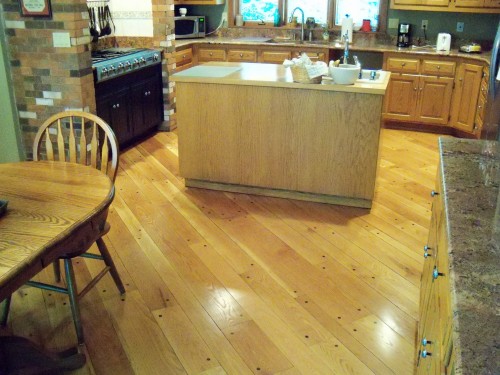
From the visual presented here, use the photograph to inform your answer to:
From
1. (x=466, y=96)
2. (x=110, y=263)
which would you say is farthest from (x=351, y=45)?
(x=110, y=263)

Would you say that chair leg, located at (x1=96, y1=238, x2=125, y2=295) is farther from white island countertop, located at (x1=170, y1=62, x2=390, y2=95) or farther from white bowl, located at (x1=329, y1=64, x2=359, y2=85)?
white bowl, located at (x1=329, y1=64, x2=359, y2=85)

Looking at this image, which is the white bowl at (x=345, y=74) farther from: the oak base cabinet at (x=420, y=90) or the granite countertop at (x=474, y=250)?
the oak base cabinet at (x=420, y=90)

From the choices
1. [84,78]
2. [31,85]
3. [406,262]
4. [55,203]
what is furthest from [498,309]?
[31,85]

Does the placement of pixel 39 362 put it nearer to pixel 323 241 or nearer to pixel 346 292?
pixel 346 292

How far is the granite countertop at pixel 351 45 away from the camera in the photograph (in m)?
5.26

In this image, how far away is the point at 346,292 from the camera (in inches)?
105

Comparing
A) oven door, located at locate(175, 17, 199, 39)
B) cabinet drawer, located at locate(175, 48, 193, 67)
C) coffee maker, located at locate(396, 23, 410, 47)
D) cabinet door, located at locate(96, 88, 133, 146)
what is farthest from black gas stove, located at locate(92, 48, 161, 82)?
coffee maker, located at locate(396, 23, 410, 47)

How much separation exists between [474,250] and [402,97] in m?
4.53

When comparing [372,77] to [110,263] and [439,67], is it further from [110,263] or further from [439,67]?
[110,263]

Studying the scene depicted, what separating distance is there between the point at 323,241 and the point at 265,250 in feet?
1.28

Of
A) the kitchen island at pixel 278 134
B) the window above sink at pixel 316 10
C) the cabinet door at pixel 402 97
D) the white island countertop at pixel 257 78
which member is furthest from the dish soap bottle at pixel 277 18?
the kitchen island at pixel 278 134

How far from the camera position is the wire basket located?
11.5 feet

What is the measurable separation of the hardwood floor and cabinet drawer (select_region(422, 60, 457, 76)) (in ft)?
6.09

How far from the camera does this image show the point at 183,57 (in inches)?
240
